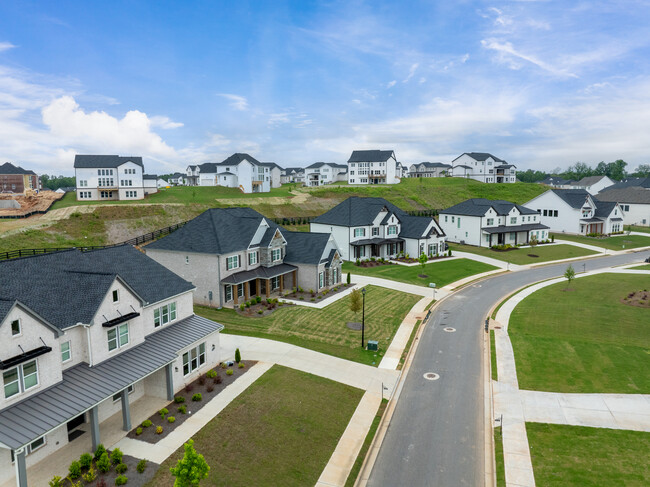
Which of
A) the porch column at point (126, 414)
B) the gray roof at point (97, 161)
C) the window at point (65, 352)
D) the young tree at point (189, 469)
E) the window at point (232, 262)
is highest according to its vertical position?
the gray roof at point (97, 161)

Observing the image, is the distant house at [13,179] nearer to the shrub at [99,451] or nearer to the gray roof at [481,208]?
the gray roof at [481,208]

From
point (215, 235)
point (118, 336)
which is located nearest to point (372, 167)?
point (215, 235)

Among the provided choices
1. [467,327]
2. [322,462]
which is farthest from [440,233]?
[322,462]

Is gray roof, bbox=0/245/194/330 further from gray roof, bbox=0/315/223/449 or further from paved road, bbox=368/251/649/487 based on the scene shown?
paved road, bbox=368/251/649/487

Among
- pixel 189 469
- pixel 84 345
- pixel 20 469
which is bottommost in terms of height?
pixel 20 469

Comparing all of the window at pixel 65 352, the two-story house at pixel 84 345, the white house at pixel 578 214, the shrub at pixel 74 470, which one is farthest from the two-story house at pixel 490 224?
the shrub at pixel 74 470

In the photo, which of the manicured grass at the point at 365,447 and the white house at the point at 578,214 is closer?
the manicured grass at the point at 365,447

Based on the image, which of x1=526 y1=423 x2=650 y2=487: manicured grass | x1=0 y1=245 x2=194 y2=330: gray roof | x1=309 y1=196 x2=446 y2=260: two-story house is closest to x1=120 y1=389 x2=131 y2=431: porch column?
x1=0 y1=245 x2=194 y2=330: gray roof

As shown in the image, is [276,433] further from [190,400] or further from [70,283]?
[70,283]
